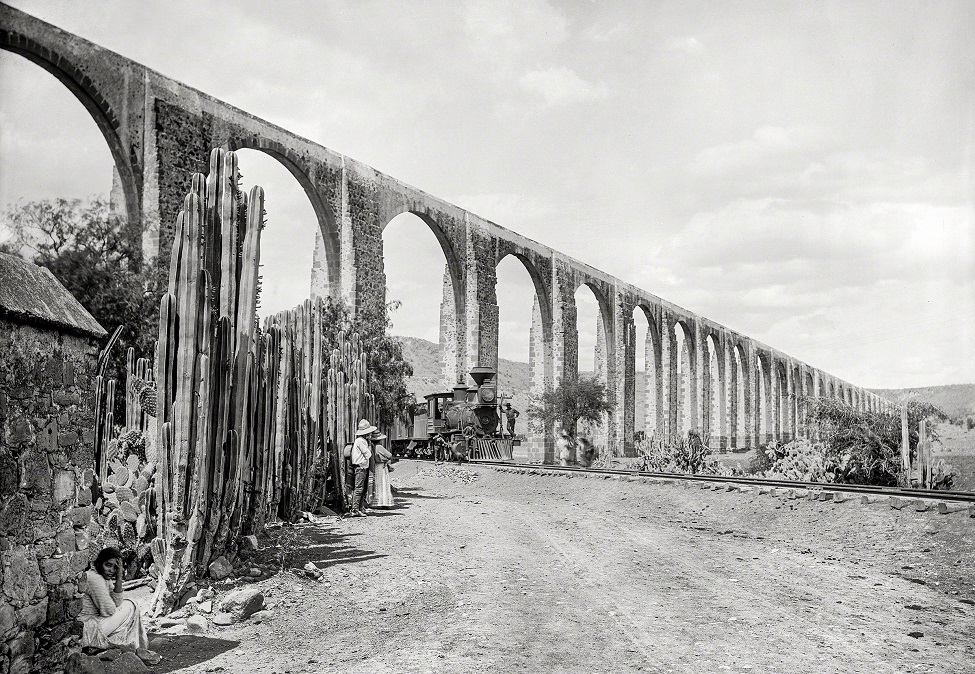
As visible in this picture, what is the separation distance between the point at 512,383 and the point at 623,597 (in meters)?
72.9

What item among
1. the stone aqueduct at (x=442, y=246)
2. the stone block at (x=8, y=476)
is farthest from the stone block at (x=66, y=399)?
the stone aqueduct at (x=442, y=246)

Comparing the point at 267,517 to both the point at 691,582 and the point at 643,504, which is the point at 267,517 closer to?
the point at 691,582

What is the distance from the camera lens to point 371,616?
5.28 m

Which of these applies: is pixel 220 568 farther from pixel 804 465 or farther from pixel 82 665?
pixel 804 465

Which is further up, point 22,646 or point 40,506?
point 40,506

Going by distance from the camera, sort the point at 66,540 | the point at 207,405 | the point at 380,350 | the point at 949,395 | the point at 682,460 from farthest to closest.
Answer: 1. the point at 949,395
2. the point at 380,350
3. the point at 682,460
4. the point at 207,405
5. the point at 66,540

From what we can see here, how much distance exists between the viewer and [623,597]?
5707 mm

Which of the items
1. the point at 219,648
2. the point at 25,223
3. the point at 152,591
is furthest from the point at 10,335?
the point at 25,223

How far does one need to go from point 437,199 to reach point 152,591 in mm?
19606

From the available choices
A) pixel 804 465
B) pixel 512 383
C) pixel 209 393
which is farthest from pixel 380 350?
pixel 512 383

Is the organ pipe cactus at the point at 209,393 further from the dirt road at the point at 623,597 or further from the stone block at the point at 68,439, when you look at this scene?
the stone block at the point at 68,439

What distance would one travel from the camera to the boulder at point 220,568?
5738 millimetres

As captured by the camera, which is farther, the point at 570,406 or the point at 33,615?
the point at 570,406

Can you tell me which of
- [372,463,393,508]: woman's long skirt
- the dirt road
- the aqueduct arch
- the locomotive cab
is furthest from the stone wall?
the locomotive cab
